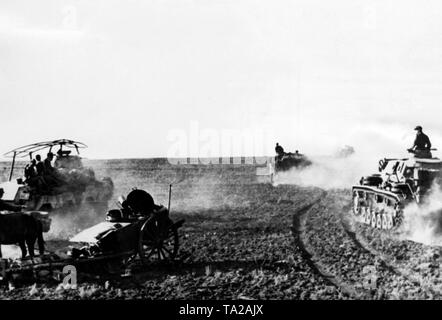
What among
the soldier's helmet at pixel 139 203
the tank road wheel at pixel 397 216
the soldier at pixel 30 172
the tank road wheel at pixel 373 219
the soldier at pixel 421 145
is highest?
the soldier at pixel 421 145

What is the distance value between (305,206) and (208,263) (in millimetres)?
12180

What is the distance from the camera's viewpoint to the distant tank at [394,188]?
55.6 ft

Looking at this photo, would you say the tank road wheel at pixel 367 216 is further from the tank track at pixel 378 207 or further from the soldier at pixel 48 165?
the soldier at pixel 48 165

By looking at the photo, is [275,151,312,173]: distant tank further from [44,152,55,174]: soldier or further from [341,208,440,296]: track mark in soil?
[44,152,55,174]: soldier

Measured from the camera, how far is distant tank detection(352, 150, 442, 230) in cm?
1695

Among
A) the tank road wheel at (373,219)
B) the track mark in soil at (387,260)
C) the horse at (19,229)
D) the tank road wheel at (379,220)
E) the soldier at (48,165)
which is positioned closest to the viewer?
the track mark in soil at (387,260)

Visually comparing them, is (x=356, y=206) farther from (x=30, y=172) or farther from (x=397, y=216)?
(x=30, y=172)

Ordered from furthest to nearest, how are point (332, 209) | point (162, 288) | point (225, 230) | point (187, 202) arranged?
point (187, 202), point (332, 209), point (225, 230), point (162, 288)

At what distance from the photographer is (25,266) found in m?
11.0

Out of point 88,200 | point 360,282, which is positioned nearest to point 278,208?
point 88,200

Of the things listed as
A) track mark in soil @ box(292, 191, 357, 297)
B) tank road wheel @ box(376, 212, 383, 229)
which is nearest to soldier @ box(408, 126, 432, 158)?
tank road wheel @ box(376, 212, 383, 229)

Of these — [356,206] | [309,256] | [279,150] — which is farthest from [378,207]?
[279,150]

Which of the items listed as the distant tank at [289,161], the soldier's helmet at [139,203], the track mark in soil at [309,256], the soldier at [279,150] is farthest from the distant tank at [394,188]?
the soldier at [279,150]
